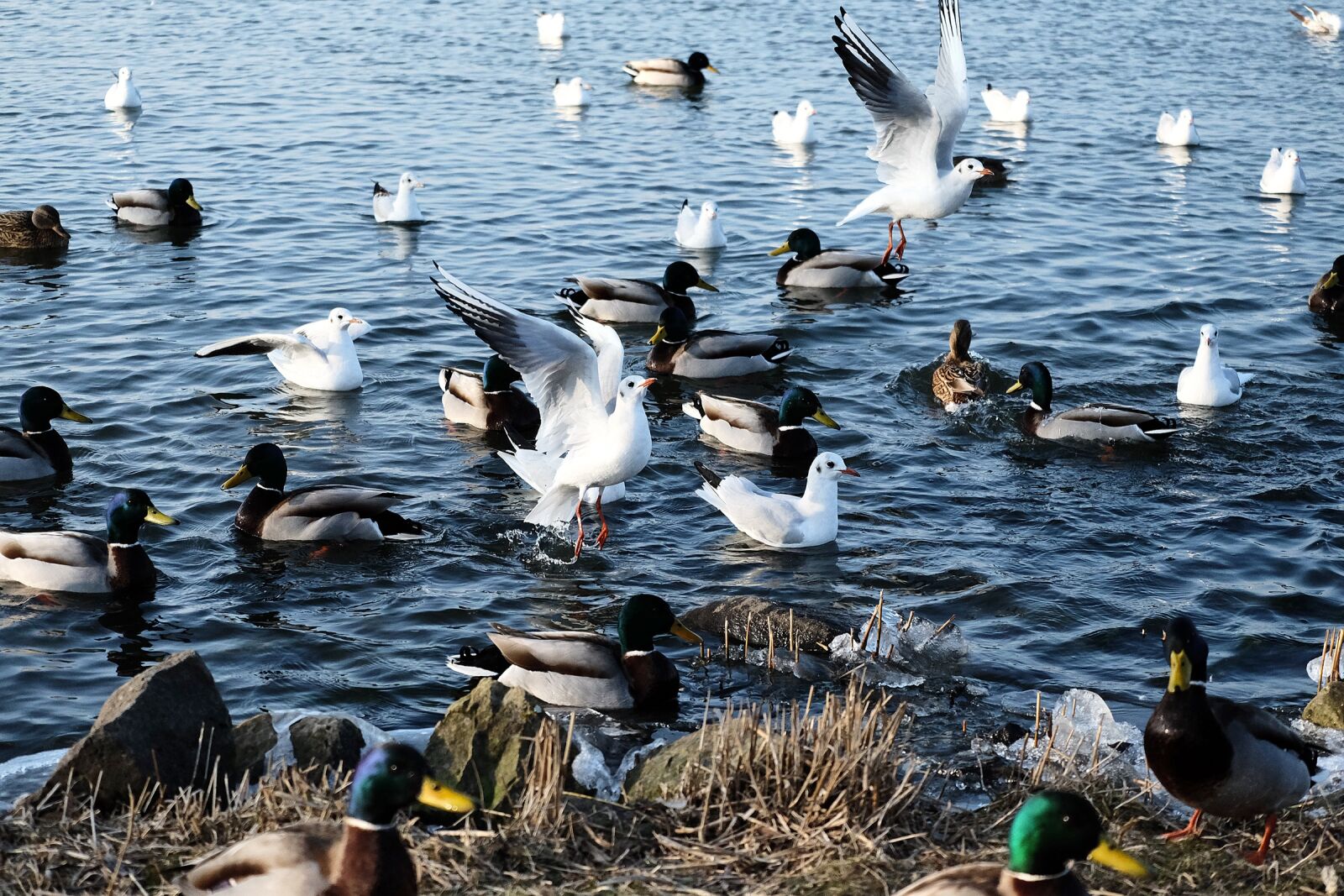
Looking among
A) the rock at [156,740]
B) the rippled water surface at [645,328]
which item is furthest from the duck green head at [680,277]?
the rock at [156,740]

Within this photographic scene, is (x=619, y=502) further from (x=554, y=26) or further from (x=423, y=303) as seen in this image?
(x=554, y=26)

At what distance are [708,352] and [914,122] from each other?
3.23 meters

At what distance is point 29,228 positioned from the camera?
17.1 m

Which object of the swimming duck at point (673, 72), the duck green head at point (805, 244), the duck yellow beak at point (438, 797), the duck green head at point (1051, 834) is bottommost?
the duck yellow beak at point (438, 797)

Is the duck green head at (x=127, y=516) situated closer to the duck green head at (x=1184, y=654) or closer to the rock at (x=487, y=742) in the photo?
the rock at (x=487, y=742)

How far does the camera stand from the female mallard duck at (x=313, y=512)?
34.3 ft

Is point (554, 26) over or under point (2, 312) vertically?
over

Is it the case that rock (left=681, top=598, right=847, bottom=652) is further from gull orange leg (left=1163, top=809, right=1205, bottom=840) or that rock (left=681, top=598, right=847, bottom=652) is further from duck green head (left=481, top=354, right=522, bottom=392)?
duck green head (left=481, top=354, right=522, bottom=392)

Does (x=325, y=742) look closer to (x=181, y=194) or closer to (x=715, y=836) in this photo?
(x=715, y=836)

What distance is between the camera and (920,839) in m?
5.89

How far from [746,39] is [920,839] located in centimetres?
2579

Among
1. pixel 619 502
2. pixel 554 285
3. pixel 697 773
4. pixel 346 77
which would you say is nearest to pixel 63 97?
pixel 346 77

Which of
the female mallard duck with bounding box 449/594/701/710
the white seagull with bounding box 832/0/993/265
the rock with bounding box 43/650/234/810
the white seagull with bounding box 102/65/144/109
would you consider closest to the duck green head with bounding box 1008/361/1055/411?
the white seagull with bounding box 832/0/993/265

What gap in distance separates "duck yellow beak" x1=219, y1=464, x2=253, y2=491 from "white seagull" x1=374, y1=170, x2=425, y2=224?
7641mm
